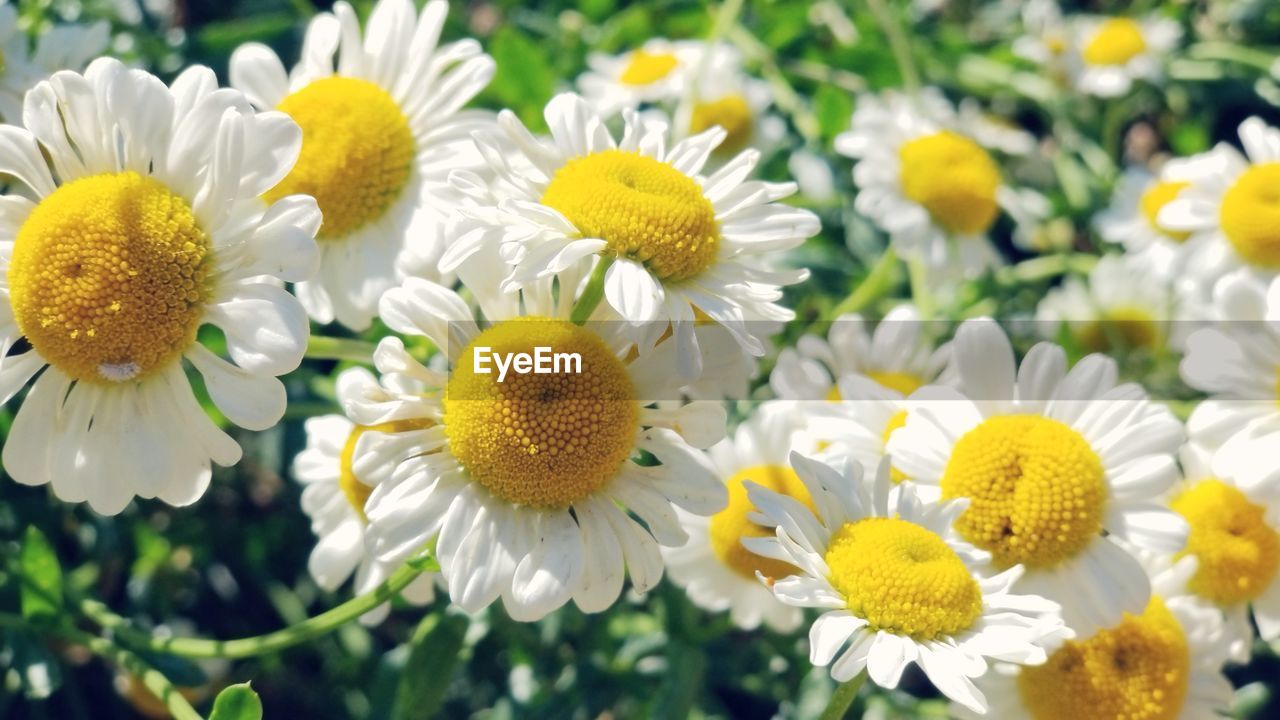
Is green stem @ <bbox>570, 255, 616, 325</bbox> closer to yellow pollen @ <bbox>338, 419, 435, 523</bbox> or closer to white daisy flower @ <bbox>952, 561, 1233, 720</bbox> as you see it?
yellow pollen @ <bbox>338, 419, 435, 523</bbox>

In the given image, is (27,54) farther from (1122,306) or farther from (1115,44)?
(1115,44)

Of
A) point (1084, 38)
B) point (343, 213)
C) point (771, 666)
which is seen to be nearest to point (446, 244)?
point (343, 213)

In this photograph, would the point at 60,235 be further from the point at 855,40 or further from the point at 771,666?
the point at 855,40

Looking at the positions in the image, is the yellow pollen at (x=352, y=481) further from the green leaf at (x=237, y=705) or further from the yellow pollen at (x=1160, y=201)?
the yellow pollen at (x=1160, y=201)

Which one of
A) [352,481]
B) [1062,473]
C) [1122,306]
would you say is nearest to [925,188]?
[1122,306]

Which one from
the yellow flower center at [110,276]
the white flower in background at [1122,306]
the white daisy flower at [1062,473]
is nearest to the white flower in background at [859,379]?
the white daisy flower at [1062,473]

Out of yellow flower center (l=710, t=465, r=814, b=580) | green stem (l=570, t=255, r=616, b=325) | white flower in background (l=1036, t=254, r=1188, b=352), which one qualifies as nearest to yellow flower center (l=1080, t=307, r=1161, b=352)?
white flower in background (l=1036, t=254, r=1188, b=352)
